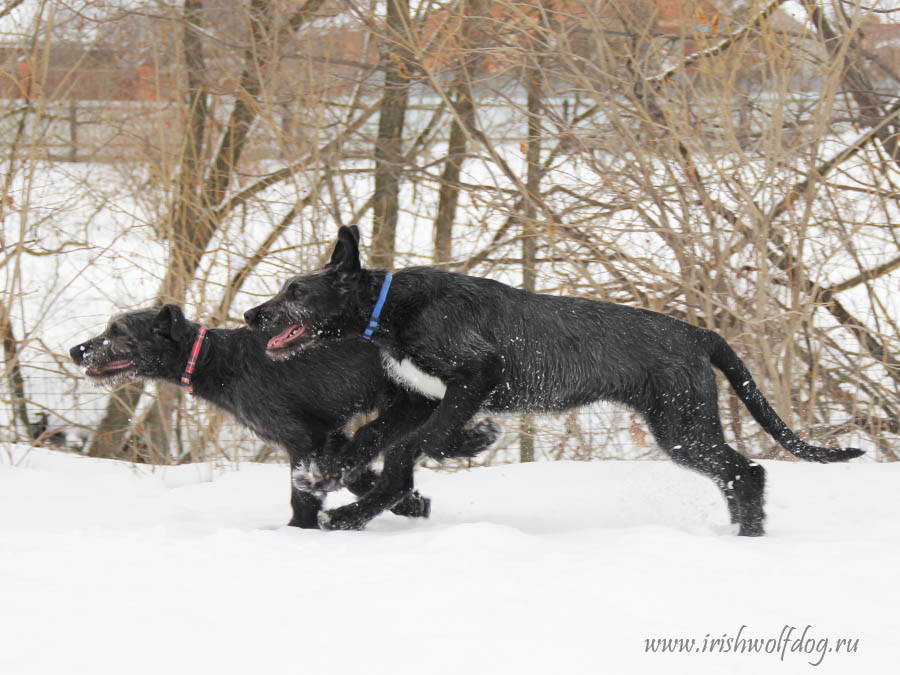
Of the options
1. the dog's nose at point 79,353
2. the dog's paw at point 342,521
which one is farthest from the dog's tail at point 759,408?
the dog's nose at point 79,353

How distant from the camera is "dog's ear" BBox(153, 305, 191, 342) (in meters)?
4.50

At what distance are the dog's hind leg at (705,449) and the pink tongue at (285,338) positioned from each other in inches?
68.6

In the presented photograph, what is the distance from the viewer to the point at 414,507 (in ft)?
14.4

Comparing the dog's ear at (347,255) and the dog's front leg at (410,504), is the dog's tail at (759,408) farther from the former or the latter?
the dog's ear at (347,255)

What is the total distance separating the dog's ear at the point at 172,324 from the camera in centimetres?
450

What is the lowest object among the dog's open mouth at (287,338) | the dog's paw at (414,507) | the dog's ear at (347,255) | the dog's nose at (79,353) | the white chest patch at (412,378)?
the dog's paw at (414,507)

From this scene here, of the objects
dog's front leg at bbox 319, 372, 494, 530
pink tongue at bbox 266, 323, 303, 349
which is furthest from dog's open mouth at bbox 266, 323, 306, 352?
dog's front leg at bbox 319, 372, 494, 530

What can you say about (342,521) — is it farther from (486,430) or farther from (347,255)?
(347,255)

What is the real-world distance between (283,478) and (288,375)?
4.28 ft

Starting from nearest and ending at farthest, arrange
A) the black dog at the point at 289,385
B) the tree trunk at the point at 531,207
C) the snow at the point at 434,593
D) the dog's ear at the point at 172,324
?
the snow at the point at 434,593 → the black dog at the point at 289,385 → the dog's ear at the point at 172,324 → the tree trunk at the point at 531,207

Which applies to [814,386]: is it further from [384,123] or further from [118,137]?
[118,137]

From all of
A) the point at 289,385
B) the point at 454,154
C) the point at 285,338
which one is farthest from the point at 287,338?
the point at 454,154

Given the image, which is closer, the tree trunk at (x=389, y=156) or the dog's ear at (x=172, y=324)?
the dog's ear at (x=172, y=324)

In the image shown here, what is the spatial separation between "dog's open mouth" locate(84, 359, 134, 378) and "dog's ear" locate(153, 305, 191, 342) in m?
0.24
